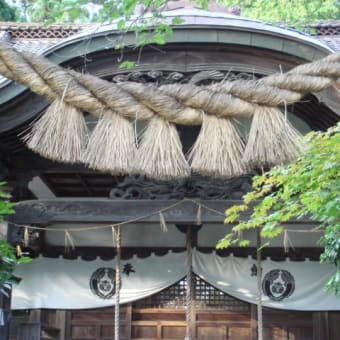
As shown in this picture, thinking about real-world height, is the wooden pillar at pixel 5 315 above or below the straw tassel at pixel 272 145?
below

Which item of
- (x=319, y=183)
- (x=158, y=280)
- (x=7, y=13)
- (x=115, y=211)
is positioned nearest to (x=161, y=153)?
(x=319, y=183)

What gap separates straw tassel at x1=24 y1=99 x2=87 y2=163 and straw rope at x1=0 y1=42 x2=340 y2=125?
174 millimetres

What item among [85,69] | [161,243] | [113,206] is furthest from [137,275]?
[85,69]

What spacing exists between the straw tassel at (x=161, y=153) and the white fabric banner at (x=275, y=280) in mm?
4794

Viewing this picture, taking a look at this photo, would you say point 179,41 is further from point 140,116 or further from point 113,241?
point 113,241

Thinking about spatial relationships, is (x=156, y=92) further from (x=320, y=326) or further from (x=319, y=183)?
(x=320, y=326)

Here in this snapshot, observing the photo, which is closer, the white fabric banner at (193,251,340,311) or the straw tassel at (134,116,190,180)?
the straw tassel at (134,116,190,180)

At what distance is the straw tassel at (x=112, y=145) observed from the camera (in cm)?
281

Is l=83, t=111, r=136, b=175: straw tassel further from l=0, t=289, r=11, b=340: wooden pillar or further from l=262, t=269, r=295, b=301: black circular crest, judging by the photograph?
l=262, t=269, r=295, b=301: black circular crest

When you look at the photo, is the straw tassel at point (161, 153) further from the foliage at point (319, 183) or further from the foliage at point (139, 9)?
the foliage at point (139, 9)

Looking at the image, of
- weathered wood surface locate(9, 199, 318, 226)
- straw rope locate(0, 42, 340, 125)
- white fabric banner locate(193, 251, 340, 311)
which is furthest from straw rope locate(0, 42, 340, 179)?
white fabric banner locate(193, 251, 340, 311)

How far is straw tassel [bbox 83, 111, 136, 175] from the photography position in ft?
9.21

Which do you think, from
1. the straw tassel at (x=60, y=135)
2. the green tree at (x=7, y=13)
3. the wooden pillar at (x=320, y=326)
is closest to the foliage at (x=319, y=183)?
the straw tassel at (x=60, y=135)

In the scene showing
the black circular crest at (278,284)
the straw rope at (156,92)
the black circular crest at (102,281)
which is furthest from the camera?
the black circular crest at (102,281)
